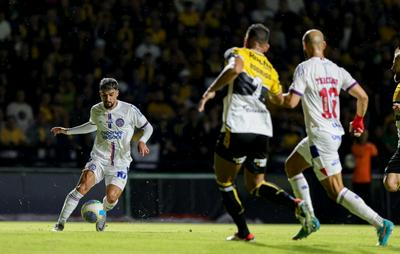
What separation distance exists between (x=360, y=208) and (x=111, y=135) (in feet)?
15.6

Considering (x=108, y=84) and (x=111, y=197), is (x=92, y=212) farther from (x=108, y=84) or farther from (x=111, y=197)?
(x=108, y=84)

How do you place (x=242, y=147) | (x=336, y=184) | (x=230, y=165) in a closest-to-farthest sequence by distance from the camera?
(x=242, y=147) → (x=230, y=165) → (x=336, y=184)

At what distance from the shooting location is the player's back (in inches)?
481

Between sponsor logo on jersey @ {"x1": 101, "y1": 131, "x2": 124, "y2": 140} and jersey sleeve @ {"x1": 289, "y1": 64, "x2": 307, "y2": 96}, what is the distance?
13.6 ft

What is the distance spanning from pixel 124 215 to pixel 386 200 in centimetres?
536

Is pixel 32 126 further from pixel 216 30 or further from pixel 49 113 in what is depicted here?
pixel 216 30

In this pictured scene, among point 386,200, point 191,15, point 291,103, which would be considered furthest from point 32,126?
point 291,103

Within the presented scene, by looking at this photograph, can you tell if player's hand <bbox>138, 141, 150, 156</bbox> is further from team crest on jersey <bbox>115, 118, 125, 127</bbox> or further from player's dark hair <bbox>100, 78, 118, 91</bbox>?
player's dark hair <bbox>100, 78, 118, 91</bbox>

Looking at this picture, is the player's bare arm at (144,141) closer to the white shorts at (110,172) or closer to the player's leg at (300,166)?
the white shorts at (110,172)

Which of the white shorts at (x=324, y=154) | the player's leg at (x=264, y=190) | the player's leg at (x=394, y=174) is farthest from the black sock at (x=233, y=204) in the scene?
the player's leg at (x=394, y=174)

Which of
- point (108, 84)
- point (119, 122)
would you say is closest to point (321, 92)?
point (108, 84)

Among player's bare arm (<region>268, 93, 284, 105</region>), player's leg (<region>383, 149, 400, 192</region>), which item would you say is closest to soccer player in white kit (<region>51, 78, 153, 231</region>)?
player's leg (<region>383, 149, 400, 192</region>)

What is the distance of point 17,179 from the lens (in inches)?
810

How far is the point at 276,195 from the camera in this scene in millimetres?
11938
